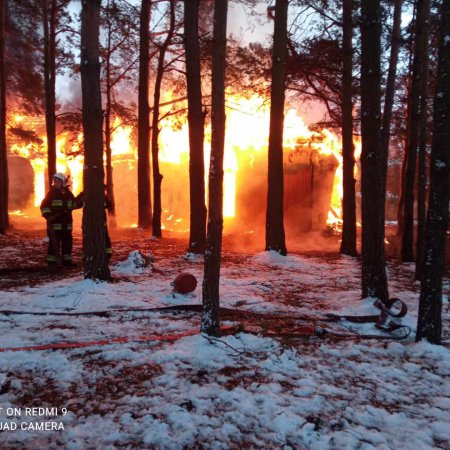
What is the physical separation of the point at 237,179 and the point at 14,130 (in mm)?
10541

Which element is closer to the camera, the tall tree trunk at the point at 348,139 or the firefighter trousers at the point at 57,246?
the firefighter trousers at the point at 57,246

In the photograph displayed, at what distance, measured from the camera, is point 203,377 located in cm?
334

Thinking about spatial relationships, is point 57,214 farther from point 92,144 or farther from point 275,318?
point 275,318

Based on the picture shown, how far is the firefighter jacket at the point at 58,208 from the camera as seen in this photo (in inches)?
292

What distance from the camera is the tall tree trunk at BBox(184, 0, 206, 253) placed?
9.96m

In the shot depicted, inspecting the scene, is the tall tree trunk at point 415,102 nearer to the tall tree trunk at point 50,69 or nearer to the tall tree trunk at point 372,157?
the tall tree trunk at point 372,157

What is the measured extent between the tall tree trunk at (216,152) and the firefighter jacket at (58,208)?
468cm

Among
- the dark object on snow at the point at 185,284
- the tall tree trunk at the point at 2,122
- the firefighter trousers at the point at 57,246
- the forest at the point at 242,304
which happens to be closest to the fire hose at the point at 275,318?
the forest at the point at 242,304

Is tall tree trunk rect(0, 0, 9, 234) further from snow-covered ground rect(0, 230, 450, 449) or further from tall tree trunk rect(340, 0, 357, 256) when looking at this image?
tall tree trunk rect(340, 0, 357, 256)

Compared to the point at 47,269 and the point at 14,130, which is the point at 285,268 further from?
the point at 14,130

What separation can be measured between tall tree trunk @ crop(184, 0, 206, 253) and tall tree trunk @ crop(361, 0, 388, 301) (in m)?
4.86

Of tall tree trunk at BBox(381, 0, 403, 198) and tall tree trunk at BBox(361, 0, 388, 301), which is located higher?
tall tree trunk at BBox(381, 0, 403, 198)

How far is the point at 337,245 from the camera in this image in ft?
48.4

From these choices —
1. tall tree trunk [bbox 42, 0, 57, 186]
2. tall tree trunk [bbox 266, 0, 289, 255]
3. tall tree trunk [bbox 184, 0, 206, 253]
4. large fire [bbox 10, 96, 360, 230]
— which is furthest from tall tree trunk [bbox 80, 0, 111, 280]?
tall tree trunk [bbox 42, 0, 57, 186]
